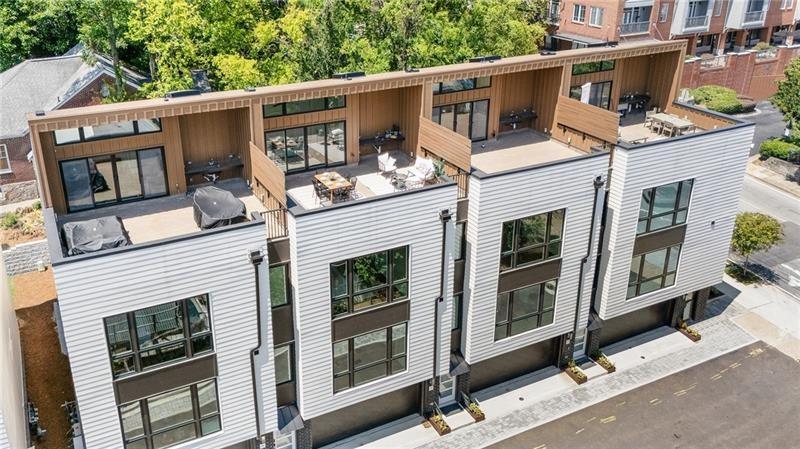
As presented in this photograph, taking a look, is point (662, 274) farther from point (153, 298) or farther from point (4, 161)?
point (4, 161)

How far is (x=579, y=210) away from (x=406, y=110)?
747 centimetres

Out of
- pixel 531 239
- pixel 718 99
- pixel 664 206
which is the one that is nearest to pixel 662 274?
pixel 664 206

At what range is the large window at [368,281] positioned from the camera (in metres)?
20.9

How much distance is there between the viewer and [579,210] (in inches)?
955

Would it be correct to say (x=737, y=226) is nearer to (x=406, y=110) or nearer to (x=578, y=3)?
(x=406, y=110)

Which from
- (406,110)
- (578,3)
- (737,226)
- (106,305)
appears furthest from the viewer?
(578,3)

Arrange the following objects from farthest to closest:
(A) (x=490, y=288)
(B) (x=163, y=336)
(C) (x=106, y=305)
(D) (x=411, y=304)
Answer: (A) (x=490, y=288) < (D) (x=411, y=304) < (B) (x=163, y=336) < (C) (x=106, y=305)

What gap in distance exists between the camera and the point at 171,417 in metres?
19.9

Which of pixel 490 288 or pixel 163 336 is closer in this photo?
pixel 163 336

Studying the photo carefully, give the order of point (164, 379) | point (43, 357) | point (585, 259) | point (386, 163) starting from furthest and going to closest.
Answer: point (43, 357), point (585, 259), point (386, 163), point (164, 379)

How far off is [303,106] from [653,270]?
15.6m

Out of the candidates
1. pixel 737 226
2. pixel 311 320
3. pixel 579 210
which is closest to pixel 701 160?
pixel 579 210

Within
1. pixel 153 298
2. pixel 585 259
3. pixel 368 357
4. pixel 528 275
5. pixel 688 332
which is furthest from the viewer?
pixel 688 332

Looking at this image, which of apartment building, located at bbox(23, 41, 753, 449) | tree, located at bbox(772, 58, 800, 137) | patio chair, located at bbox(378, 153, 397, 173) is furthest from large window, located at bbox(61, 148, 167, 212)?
tree, located at bbox(772, 58, 800, 137)
